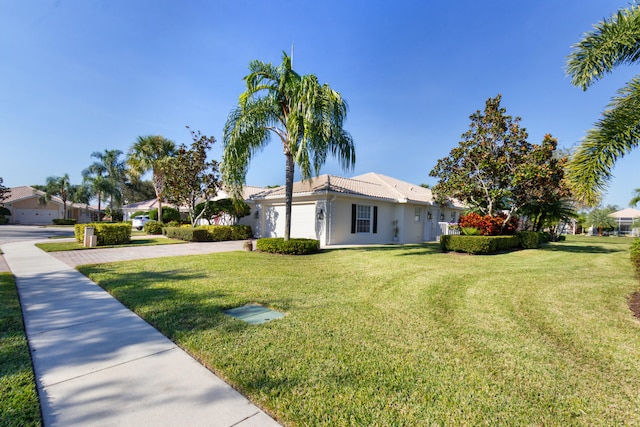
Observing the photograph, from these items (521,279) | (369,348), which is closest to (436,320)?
(369,348)

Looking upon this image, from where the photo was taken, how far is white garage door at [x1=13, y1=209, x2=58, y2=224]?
39572 millimetres

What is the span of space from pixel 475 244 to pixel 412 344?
10.1m

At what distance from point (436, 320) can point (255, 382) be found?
114 inches

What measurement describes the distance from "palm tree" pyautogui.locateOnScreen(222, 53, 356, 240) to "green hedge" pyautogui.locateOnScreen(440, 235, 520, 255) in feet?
18.9

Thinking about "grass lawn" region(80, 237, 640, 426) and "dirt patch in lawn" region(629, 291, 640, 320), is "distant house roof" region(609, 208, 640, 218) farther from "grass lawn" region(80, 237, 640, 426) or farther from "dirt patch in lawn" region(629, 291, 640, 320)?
"grass lawn" region(80, 237, 640, 426)

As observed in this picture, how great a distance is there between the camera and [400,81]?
636 inches

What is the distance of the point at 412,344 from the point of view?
3406 mm

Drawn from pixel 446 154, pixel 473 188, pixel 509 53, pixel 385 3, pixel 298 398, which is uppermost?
pixel 385 3

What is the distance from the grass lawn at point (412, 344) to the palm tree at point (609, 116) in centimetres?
246

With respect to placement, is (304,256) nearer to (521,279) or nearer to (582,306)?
(521,279)

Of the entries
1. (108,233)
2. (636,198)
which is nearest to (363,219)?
(108,233)

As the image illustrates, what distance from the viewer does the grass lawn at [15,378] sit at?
2.08m

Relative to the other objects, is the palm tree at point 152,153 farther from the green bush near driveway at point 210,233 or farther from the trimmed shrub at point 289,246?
the trimmed shrub at point 289,246

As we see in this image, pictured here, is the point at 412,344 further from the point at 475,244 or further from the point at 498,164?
the point at 498,164
